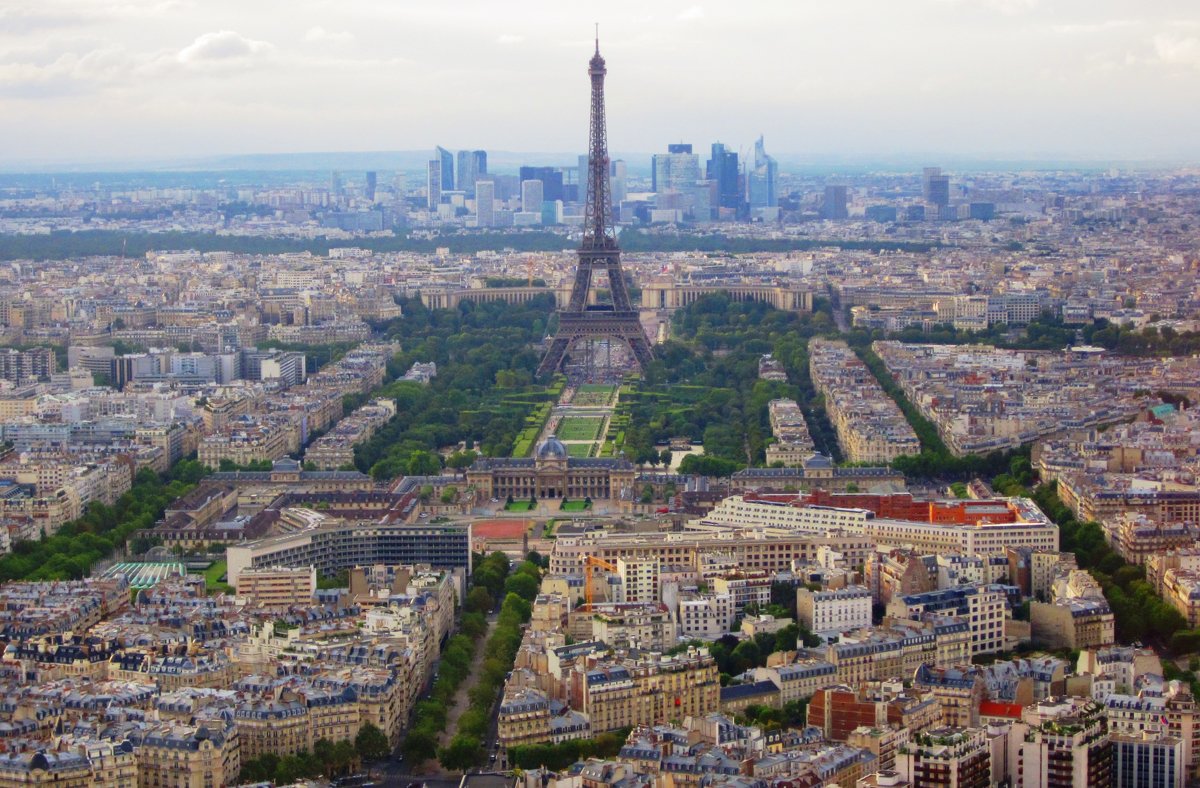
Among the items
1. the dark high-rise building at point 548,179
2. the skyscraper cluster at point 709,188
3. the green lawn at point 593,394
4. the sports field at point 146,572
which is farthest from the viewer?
the dark high-rise building at point 548,179

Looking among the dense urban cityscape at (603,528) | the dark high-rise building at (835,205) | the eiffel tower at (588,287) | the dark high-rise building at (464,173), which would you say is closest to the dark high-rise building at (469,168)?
the dark high-rise building at (464,173)

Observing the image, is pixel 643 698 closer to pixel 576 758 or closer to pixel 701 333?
pixel 576 758

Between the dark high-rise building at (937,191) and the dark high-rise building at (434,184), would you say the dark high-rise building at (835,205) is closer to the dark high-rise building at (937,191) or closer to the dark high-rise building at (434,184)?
the dark high-rise building at (937,191)

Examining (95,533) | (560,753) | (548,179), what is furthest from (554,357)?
(548,179)

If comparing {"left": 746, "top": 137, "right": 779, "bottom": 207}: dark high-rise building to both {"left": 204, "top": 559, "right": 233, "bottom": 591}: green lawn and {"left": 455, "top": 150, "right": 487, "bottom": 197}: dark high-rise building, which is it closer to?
{"left": 455, "top": 150, "right": 487, "bottom": 197}: dark high-rise building

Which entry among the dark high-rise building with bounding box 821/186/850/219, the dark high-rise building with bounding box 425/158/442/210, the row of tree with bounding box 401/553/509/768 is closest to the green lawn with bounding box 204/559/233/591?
the row of tree with bounding box 401/553/509/768

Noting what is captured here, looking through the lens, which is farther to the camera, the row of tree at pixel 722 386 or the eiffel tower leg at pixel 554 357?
the eiffel tower leg at pixel 554 357

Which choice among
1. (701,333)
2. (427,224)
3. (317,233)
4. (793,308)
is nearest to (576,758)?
(701,333)

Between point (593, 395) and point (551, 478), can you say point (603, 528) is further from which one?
point (593, 395)
